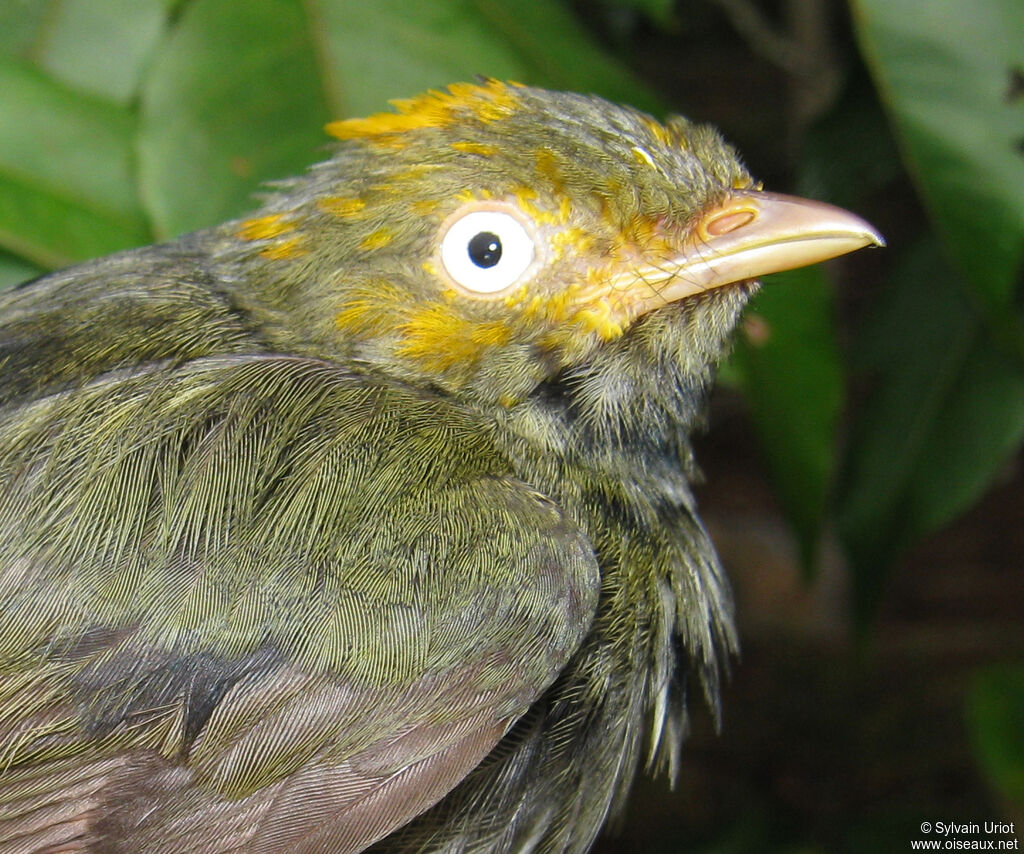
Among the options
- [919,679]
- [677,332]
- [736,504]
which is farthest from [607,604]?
[736,504]

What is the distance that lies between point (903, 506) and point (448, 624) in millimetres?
1810

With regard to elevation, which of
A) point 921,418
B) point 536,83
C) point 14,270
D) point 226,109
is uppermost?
point 536,83

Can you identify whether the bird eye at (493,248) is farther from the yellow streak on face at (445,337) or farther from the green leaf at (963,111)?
the green leaf at (963,111)

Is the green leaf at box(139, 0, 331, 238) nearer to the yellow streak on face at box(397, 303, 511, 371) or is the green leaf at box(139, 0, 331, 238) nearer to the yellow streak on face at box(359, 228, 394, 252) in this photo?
the yellow streak on face at box(359, 228, 394, 252)

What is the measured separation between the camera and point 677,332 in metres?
1.67

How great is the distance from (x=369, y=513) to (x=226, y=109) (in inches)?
45.2

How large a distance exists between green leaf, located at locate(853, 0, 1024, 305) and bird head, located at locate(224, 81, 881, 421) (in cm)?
66

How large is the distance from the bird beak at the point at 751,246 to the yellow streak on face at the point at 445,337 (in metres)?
0.23

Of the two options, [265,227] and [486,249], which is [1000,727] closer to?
[486,249]

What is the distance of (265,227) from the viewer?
1.81m

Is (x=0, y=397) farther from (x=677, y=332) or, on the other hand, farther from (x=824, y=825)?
(x=824, y=825)

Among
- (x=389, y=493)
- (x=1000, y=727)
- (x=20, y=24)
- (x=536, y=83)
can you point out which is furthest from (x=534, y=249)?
(x=1000, y=727)

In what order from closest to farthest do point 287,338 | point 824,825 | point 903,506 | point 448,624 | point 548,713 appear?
1. point 448,624
2. point 548,713
3. point 287,338
4. point 903,506
5. point 824,825

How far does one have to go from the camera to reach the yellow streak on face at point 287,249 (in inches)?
69.0
